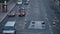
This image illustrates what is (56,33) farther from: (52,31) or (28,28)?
(28,28)

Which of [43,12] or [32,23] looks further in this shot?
[43,12]

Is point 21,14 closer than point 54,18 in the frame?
No

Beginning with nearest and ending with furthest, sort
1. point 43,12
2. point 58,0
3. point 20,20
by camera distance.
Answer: point 20,20
point 43,12
point 58,0

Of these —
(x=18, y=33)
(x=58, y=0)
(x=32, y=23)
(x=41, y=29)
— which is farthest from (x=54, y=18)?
(x=58, y=0)

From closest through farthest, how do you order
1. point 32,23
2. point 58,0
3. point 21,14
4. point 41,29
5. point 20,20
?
1. point 41,29
2. point 32,23
3. point 20,20
4. point 21,14
5. point 58,0

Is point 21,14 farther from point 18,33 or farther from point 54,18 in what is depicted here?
point 18,33

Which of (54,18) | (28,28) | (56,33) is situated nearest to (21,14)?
(54,18)

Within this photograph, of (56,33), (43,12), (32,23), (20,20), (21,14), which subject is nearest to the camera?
(56,33)

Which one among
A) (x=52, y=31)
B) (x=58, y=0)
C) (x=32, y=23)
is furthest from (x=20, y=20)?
(x=58, y=0)

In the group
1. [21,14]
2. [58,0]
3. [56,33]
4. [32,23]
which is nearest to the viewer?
[56,33]
